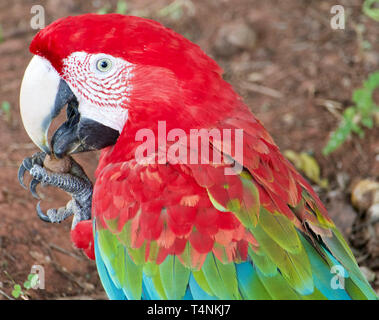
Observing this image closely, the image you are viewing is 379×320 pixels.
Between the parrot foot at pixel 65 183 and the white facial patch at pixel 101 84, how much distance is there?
25 cm

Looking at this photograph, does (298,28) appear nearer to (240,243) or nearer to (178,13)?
(178,13)

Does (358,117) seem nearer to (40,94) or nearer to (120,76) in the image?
(120,76)

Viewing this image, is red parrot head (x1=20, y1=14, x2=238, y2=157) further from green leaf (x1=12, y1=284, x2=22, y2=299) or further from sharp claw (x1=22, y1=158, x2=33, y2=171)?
green leaf (x1=12, y1=284, x2=22, y2=299)

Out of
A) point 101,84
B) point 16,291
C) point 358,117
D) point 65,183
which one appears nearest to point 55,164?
point 65,183

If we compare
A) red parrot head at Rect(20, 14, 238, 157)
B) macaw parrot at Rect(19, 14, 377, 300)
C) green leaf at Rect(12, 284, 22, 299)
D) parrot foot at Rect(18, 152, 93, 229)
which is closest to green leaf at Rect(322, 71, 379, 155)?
macaw parrot at Rect(19, 14, 377, 300)

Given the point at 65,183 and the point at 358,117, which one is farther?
the point at 358,117

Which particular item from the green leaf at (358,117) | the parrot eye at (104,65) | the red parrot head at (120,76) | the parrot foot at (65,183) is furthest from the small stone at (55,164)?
the green leaf at (358,117)

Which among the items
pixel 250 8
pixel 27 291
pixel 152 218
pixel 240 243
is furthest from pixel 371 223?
pixel 250 8

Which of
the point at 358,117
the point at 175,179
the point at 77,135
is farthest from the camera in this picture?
the point at 358,117

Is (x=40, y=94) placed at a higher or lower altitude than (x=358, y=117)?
higher

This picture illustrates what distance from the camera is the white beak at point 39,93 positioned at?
161 centimetres

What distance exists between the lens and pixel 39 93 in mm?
1617

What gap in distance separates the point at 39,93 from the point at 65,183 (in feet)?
1.15
